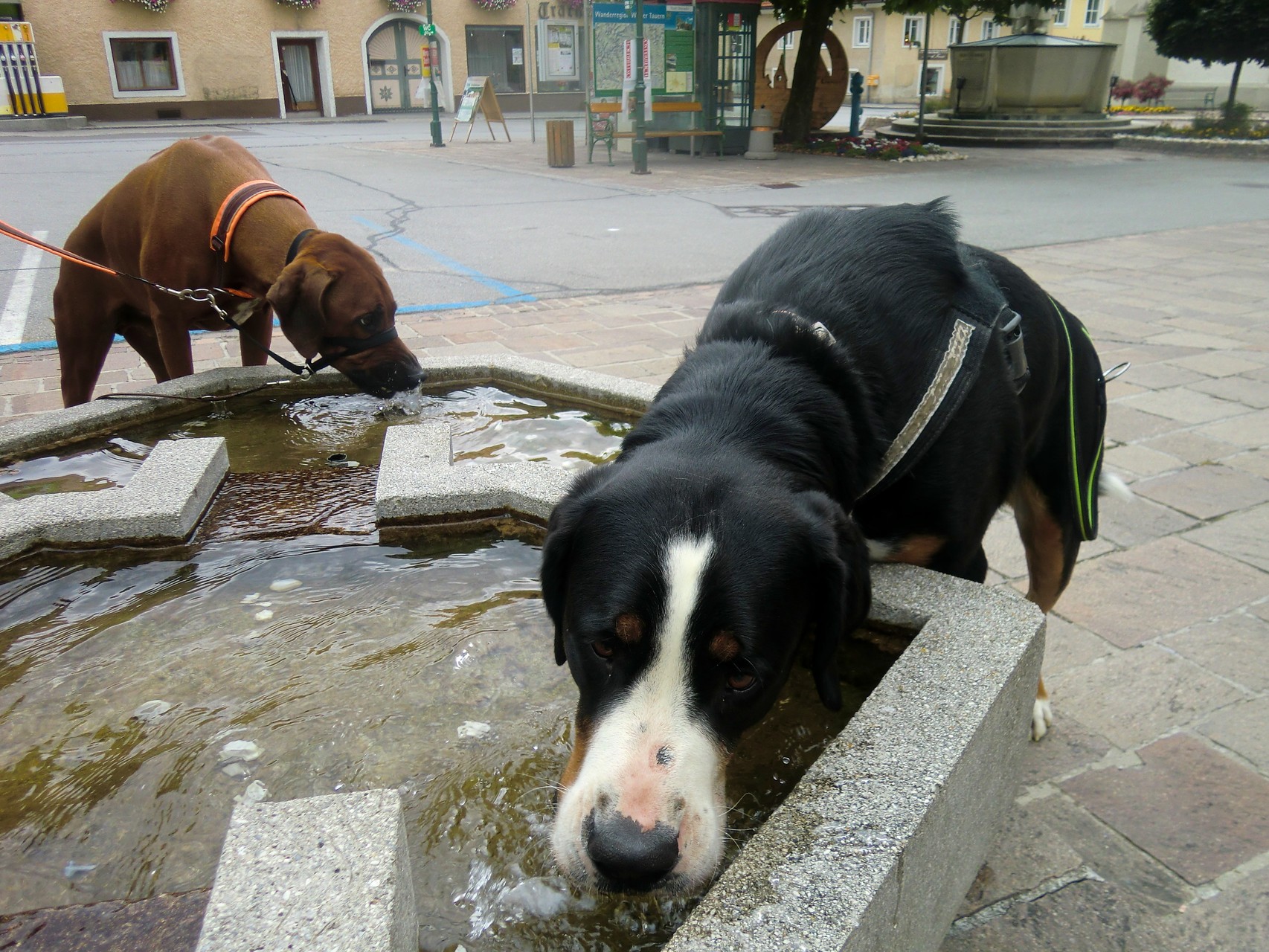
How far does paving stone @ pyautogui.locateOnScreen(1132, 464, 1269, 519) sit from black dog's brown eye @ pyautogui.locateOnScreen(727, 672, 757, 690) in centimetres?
309

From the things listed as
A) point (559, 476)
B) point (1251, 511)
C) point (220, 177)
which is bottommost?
point (1251, 511)

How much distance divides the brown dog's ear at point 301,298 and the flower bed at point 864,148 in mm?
16847

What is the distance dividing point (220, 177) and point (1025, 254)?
7.90 metres

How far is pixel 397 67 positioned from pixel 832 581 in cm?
4121

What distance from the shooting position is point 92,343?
15.6ft

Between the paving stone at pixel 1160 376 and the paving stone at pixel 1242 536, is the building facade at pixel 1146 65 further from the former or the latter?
the paving stone at pixel 1242 536

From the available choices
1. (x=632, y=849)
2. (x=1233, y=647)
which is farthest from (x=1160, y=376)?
(x=632, y=849)

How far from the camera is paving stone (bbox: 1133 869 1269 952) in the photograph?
1.94m

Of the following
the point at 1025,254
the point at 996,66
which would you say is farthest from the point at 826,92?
the point at 1025,254

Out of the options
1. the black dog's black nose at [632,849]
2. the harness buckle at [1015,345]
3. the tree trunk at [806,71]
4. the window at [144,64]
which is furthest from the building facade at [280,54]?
the black dog's black nose at [632,849]

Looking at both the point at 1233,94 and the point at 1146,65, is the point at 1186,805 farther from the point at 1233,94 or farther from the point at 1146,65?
the point at 1146,65

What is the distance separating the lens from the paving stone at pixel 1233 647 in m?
2.86

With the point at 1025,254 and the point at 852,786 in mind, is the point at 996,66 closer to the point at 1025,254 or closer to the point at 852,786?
the point at 1025,254

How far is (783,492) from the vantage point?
182 cm
